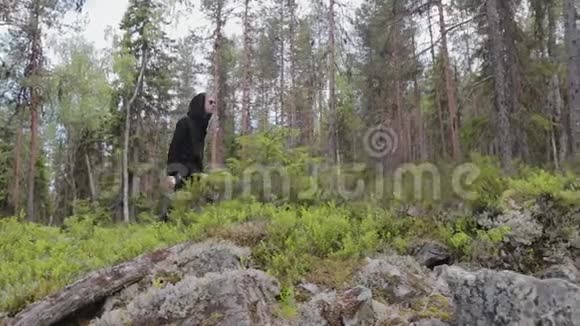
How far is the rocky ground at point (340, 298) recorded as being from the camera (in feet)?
12.7

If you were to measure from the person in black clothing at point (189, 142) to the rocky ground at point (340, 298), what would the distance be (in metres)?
3.81

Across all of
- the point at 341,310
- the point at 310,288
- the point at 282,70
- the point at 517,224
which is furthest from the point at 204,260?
the point at 282,70

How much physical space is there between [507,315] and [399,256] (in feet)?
5.60

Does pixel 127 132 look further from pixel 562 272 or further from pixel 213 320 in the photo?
pixel 562 272

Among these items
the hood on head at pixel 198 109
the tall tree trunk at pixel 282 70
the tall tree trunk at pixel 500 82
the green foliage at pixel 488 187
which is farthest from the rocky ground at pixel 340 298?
the tall tree trunk at pixel 282 70

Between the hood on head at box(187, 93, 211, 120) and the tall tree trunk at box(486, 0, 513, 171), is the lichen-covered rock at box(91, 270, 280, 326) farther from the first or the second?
the tall tree trunk at box(486, 0, 513, 171)

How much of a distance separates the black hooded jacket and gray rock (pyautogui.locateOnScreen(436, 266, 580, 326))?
5855 millimetres

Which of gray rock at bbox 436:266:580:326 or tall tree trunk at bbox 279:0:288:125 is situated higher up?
tall tree trunk at bbox 279:0:288:125

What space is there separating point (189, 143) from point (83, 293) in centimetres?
467

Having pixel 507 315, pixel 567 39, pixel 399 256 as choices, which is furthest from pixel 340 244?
pixel 567 39

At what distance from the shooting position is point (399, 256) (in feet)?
18.0

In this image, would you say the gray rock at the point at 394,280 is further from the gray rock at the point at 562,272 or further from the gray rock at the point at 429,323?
the gray rock at the point at 562,272

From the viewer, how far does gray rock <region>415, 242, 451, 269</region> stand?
18.4 feet

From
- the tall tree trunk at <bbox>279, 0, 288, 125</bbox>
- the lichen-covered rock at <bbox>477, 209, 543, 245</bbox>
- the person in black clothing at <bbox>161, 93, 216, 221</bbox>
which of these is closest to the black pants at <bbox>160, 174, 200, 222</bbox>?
the person in black clothing at <bbox>161, 93, 216, 221</bbox>
